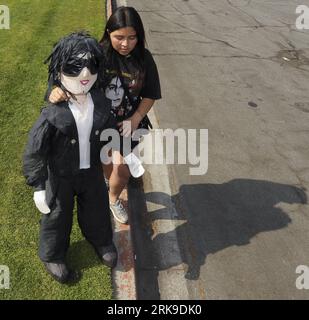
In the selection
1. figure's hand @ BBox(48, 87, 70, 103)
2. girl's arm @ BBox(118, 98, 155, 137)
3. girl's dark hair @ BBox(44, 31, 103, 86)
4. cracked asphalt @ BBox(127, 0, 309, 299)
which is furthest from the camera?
cracked asphalt @ BBox(127, 0, 309, 299)

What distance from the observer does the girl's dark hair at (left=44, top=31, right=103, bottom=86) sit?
2557 mm

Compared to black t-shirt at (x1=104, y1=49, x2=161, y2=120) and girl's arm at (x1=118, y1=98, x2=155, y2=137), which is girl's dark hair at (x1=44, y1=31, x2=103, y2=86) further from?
girl's arm at (x1=118, y1=98, x2=155, y2=137)

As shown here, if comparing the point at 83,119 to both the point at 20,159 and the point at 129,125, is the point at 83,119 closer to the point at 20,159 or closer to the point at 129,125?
the point at 129,125

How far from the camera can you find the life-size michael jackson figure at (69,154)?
261 centimetres

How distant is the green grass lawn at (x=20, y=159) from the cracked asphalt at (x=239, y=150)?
936 millimetres

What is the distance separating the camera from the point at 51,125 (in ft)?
8.98

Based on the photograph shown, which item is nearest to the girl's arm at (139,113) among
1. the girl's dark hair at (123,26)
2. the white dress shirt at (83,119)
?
the girl's dark hair at (123,26)

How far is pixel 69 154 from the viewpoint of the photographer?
2924 mm

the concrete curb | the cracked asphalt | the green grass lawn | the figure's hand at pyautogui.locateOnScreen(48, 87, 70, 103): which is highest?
the figure's hand at pyautogui.locateOnScreen(48, 87, 70, 103)

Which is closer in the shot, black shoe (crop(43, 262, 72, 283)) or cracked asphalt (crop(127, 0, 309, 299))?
black shoe (crop(43, 262, 72, 283))

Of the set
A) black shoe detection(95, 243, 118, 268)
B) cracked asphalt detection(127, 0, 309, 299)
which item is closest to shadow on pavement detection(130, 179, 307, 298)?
cracked asphalt detection(127, 0, 309, 299)

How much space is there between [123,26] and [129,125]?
84cm

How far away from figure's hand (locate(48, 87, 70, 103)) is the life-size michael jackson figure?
0.03m
